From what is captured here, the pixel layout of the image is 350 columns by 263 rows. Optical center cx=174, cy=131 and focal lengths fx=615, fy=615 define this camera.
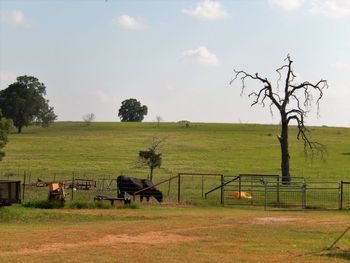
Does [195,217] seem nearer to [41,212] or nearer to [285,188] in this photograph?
[41,212]

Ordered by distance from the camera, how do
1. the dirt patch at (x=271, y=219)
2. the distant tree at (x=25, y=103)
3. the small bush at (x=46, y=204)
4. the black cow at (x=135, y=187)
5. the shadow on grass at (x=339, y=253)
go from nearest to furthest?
the shadow on grass at (x=339, y=253) → the dirt patch at (x=271, y=219) → the small bush at (x=46, y=204) → the black cow at (x=135, y=187) → the distant tree at (x=25, y=103)

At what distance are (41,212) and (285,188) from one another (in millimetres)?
16147

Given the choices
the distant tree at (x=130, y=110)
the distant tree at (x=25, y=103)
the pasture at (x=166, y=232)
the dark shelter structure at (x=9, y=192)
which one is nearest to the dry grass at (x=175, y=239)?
the pasture at (x=166, y=232)

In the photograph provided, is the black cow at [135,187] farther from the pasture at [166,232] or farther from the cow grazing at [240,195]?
the cow grazing at [240,195]

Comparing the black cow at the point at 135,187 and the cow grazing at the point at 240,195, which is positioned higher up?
the black cow at the point at 135,187

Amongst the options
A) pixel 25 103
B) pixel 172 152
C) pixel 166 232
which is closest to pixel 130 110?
pixel 25 103

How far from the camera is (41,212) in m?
25.9

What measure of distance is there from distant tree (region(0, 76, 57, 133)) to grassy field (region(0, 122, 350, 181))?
10.9 ft

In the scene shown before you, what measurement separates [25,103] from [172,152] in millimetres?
33098

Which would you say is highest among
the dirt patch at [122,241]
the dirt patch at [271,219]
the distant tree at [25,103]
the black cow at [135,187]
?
the distant tree at [25,103]

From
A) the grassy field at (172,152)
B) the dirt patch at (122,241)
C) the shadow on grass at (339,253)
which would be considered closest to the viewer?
the shadow on grass at (339,253)

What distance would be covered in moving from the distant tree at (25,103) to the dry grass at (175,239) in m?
74.2

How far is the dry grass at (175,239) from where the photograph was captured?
14828 mm

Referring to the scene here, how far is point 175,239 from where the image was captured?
18.3 m
